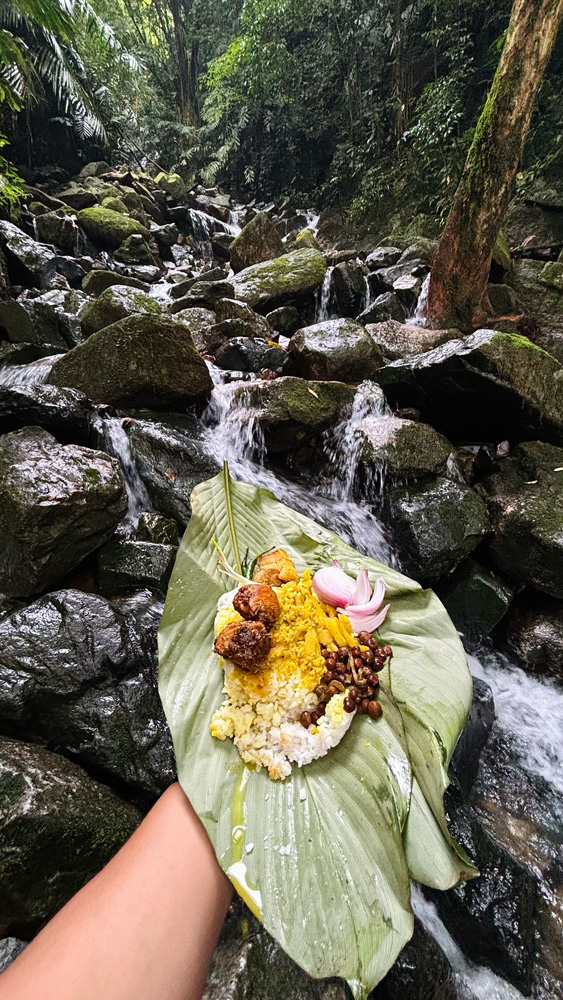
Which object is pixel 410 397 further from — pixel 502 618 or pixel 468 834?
pixel 468 834

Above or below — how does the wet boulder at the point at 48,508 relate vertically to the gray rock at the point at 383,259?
below

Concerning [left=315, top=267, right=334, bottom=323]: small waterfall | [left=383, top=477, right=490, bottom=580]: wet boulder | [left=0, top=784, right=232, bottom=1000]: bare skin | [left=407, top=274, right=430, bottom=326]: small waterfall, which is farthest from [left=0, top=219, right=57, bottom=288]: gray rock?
[left=0, top=784, right=232, bottom=1000]: bare skin

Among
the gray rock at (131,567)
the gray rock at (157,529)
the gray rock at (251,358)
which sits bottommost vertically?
the gray rock at (131,567)

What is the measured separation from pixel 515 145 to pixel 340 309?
11.9ft

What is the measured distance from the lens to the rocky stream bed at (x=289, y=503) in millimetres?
1933

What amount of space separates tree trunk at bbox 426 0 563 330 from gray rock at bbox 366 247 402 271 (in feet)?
11.6

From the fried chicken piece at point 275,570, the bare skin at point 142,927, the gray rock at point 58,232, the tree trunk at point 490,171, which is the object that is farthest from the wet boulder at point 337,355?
the gray rock at point 58,232

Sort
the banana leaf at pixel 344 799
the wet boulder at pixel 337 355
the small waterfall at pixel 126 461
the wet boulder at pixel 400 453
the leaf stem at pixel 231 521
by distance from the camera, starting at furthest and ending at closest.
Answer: the wet boulder at pixel 337 355
the wet boulder at pixel 400 453
the small waterfall at pixel 126 461
the leaf stem at pixel 231 521
the banana leaf at pixel 344 799

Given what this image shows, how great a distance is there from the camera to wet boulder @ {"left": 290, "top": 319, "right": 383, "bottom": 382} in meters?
5.53

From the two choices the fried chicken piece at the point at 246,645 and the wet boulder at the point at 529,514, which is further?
the wet boulder at the point at 529,514

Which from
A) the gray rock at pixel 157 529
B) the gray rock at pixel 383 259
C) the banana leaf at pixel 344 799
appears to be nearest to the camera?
the banana leaf at pixel 344 799

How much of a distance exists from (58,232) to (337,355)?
9.99m

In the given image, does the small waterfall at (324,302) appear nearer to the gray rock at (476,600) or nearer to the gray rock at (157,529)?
the gray rock at (476,600)

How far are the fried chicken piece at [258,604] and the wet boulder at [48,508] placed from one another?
206 centimetres
